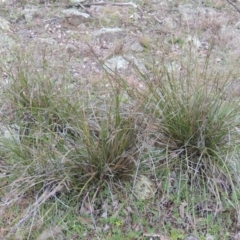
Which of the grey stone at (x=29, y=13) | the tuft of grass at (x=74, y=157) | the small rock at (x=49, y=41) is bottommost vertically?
the small rock at (x=49, y=41)

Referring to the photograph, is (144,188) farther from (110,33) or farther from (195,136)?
(110,33)

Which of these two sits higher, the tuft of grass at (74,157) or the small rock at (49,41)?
the tuft of grass at (74,157)

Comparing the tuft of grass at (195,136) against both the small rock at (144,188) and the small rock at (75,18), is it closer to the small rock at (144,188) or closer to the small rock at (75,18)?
the small rock at (144,188)

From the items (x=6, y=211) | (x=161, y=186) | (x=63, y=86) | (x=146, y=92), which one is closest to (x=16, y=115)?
(x=63, y=86)

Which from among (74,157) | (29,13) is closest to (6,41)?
(29,13)

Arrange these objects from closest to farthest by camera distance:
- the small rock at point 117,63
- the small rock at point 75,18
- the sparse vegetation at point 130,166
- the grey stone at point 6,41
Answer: the sparse vegetation at point 130,166, the small rock at point 117,63, the grey stone at point 6,41, the small rock at point 75,18

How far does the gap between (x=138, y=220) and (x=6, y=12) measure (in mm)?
3515

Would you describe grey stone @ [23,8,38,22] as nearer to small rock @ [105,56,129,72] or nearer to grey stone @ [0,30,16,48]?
grey stone @ [0,30,16,48]

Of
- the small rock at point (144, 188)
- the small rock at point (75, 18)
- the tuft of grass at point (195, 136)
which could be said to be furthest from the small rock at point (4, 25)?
the small rock at point (144, 188)

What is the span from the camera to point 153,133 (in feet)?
8.49

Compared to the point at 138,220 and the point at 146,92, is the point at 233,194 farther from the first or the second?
the point at 146,92

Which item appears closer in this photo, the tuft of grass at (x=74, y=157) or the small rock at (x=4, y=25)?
the tuft of grass at (x=74, y=157)

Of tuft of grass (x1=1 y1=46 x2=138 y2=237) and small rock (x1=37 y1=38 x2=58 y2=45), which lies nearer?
tuft of grass (x1=1 y1=46 x2=138 y2=237)

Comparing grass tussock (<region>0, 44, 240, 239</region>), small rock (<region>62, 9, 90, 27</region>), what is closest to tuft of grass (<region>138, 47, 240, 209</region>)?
grass tussock (<region>0, 44, 240, 239</region>)
